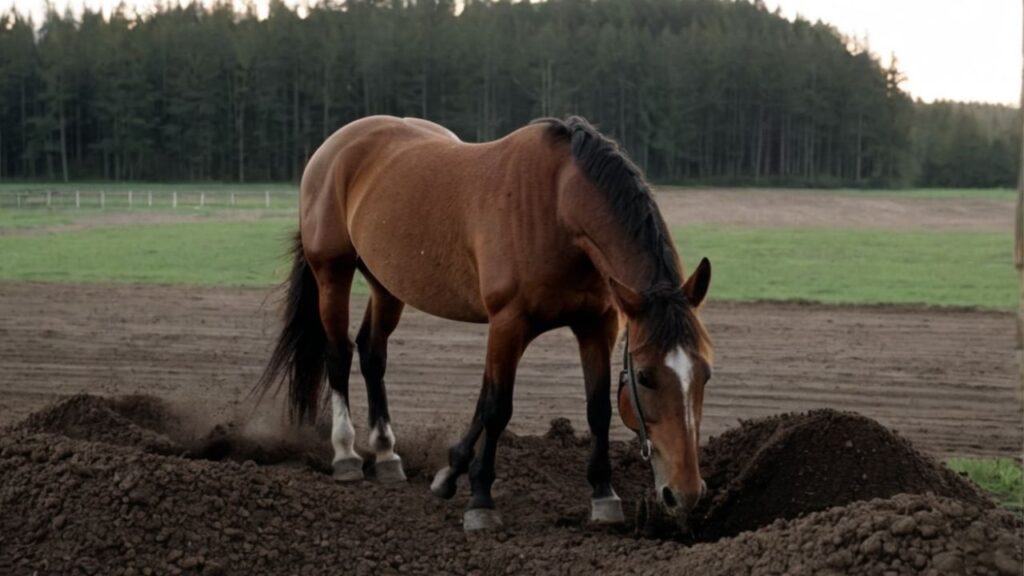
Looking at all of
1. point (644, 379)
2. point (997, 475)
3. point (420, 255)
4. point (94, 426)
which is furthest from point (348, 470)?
point (997, 475)

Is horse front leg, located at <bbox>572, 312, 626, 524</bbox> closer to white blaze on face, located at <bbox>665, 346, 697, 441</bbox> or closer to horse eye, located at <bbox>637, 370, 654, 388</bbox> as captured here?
horse eye, located at <bbox>637, 370, 654, 388</bbox>

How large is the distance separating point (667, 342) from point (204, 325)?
1082 centimetres

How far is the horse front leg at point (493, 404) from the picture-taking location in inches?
230

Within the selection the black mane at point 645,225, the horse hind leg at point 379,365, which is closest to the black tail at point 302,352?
the horse hind leg at point 379,365

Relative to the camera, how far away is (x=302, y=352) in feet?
26.3

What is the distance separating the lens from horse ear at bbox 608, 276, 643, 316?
506 cm

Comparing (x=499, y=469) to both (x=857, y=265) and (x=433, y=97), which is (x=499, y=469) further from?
(x=433, y=97)

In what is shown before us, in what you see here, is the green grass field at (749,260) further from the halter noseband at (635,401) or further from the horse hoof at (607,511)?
the halter noseband at (635,401)

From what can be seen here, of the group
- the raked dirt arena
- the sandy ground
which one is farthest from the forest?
the raked dirt arena

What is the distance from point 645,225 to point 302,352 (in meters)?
3.52

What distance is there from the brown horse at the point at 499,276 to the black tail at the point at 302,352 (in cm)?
1

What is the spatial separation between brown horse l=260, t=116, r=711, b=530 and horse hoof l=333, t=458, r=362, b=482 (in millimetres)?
10

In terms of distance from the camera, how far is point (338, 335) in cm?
769

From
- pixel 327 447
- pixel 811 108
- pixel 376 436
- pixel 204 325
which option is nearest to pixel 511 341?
pixel 376 436
